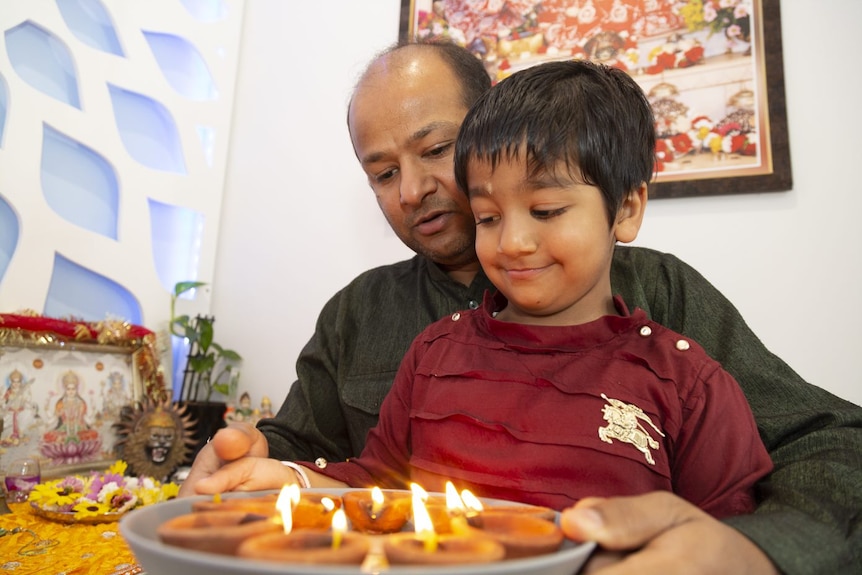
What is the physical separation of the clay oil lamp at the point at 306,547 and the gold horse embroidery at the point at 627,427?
40cm

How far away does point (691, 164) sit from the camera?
6.66 feet

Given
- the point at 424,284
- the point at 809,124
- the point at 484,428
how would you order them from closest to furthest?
the point at 484,428, the point at 424,284, the point at 809,124

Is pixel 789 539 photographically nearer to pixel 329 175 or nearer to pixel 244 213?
pixel 329 175

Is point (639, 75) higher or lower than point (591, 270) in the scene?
higher

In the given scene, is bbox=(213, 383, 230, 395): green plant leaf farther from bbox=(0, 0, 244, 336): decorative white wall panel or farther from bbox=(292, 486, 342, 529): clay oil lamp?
bbox=(292, 486, 342, 529): clay oil lamp

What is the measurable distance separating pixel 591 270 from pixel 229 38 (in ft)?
8.65

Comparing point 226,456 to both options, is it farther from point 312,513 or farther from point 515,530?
point 515,530

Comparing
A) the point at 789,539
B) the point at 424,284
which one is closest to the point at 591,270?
the point at 789,539

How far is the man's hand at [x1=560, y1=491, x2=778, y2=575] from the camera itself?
1.59 ft

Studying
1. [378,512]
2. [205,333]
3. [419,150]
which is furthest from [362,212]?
[378,512]

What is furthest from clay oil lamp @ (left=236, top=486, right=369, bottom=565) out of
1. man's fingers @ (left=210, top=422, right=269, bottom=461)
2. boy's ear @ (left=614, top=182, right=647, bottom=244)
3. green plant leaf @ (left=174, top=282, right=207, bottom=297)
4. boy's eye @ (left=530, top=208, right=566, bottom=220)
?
green plant leaf @ (left=174, top=282, right=207, bottom=297)

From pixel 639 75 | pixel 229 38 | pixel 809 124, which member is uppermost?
pixel 229 38

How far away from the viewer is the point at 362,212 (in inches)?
101

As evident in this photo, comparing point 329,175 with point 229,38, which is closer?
point 329,175
